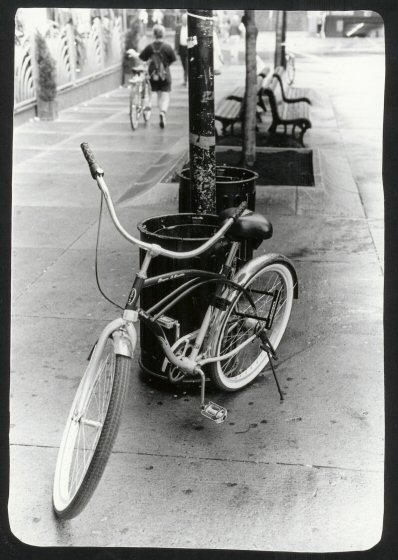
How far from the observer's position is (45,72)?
13156 mm

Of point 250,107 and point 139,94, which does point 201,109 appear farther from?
point 139,94

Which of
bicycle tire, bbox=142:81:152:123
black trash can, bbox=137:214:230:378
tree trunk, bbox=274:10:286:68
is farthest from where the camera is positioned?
tree trunk, bbox=274:10:286:68

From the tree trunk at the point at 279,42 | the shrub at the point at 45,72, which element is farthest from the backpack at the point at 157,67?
the tree trunk at the point at 279,42

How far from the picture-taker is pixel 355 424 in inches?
155

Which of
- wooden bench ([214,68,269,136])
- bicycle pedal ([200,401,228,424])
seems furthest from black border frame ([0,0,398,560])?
wooden bench ([214,68,269,136])

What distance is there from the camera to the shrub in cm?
1302

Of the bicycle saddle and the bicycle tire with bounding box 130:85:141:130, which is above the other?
the bicycle tire with bounding box 130:85:141:130

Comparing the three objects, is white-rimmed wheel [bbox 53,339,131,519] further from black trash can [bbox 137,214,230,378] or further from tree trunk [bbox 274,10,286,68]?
tree trunk [bbox 274,10,286,68]

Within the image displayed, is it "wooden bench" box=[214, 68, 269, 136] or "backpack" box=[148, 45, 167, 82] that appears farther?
"backpack" box=[148, 45, 167, 82]

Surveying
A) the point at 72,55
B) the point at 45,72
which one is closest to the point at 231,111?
the point at 45,72

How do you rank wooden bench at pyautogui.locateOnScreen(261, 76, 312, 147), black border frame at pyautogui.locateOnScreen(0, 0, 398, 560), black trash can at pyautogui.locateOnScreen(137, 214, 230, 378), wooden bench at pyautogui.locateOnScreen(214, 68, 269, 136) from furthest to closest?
1. wooden bench at pyautogui.locateOnScreen(214, 68, 269, 136)
2. wooden bench at pyautogui.locateOnScreen(261, 76, 312, 147)
3. black trash can at pyautogui.locateOnScreen(137, 214, 230, 378)
4. black border frame at pyautogui.locateOnScreen(0, 0, 398, 560)

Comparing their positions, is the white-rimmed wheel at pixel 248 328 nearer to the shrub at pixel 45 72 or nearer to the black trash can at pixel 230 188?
the black trash can at pixel 230 188

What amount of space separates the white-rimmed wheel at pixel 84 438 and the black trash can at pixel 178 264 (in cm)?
69

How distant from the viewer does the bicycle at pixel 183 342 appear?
311 centimetres
